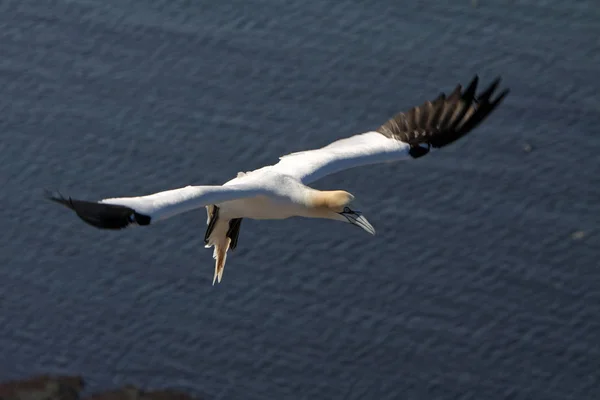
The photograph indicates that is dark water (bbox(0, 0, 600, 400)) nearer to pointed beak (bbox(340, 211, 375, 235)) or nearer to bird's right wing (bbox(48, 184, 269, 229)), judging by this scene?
pointed beak (bbox(340, 211, 375, 235))

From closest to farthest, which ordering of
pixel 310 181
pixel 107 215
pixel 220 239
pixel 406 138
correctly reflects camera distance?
1. pixel 107 215
2. pixel 310 181
3. pixel 406 138
4. pixel 220 239

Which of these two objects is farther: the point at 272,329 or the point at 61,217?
the point at 61,217

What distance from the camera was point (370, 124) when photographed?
25.8 m

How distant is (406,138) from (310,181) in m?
1.59

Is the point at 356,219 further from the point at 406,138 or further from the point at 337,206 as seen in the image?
the point at 406,138

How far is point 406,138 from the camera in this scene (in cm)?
1811

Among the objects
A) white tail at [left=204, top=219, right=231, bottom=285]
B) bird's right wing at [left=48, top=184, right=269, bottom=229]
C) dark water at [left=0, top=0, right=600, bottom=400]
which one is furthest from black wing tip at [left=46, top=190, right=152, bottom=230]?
dark water at [left=0, top=0, right=600, bottom=400]

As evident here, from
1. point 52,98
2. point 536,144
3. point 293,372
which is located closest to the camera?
point 293,372

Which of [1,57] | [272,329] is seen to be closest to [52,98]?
[1,57]

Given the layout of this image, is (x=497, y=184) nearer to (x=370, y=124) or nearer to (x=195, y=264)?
(x=370, y=124)

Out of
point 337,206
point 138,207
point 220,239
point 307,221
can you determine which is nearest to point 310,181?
point 337,206

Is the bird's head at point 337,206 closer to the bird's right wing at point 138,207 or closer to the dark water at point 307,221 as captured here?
the bird's right wing at point 138,207

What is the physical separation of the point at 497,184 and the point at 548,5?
484 cm

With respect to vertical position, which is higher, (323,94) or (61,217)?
(323,94)
